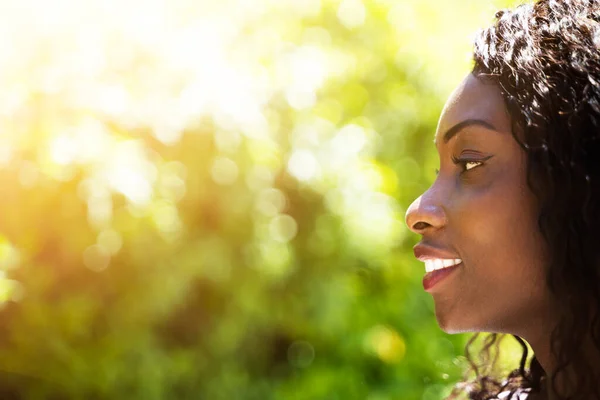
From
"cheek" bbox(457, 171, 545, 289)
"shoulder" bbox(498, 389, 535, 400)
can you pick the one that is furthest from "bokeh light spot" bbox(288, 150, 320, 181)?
"cheek" bbox(457, 171, 545, 289)

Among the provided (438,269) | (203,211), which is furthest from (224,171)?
(438,269)

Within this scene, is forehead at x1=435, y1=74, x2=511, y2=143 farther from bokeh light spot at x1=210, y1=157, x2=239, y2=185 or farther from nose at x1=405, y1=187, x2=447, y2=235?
bokeh light spot at x1=210, y1=157, x2=239, y2=185

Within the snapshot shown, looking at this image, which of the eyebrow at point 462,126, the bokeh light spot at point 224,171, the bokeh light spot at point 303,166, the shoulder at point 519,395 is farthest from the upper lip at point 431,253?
the bokeh light spot at point 303,166

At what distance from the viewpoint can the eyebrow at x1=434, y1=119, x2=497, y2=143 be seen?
6.31 ft

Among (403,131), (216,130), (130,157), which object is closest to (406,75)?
(403,131)

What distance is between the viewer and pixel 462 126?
6.43ft

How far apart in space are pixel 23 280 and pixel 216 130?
104 centimetres

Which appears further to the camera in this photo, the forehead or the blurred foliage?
the blurred foliage

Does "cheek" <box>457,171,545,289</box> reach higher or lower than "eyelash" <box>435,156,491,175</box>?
lower

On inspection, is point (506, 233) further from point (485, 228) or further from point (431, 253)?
point (431, 253)

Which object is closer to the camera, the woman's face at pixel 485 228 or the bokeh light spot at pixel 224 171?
the woman's face at pixel 485 228

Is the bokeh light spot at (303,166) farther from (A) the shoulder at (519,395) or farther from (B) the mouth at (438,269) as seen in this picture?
(B) the mouth at (438,269)

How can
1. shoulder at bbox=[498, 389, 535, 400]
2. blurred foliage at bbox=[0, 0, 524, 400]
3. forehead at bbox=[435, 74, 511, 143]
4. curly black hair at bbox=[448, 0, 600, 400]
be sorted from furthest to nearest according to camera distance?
blurred foliage at bbox=[0, 0, 524, 400] < shoulder at bbox=[498, 389, 535, 400] < forehead at bbox=[435, 74, 511, 143] < curly black hair at bbox=[448, 0, 600, 400]

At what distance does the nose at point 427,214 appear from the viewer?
1953mm
